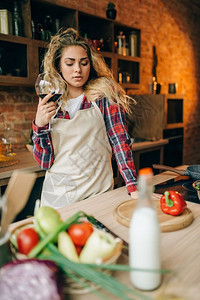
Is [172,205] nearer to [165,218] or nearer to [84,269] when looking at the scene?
[165,218]

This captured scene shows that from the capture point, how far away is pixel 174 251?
88cm

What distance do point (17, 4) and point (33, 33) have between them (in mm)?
272

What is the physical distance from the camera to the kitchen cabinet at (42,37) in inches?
96.4

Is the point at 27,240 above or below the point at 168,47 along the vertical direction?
below

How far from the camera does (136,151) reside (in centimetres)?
326

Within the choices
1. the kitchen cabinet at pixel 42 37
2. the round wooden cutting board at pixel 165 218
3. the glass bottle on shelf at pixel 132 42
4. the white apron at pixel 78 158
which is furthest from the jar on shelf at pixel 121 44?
the round wooden cutting board at pixel 165 218

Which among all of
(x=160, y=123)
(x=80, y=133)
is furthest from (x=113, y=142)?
(x=160, y=123)

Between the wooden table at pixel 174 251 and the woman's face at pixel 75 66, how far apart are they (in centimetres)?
73

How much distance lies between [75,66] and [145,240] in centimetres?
Result: 124

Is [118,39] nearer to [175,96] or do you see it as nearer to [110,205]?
[175,96]

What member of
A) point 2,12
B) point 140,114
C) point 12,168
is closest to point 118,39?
point 140,114

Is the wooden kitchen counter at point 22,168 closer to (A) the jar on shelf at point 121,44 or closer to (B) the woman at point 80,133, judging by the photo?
(B) the woman at point 80,133

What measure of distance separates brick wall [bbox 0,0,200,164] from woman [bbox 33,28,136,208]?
1.35 m

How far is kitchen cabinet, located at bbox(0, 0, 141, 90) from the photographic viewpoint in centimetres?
245
